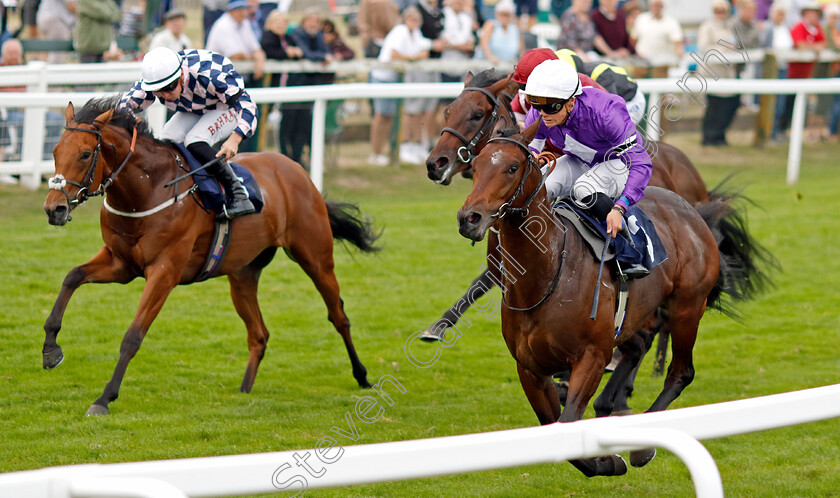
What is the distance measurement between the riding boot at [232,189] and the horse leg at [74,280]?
0.63 meters

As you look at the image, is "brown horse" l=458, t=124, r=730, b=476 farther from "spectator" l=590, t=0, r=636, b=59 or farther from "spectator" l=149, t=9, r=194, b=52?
"spectator" l=590, t=0, r=636, b=59

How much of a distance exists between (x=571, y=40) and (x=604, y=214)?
26.6 feet

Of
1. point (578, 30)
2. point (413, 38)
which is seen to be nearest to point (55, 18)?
point (413, 38)

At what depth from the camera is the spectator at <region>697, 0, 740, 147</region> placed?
493 inches

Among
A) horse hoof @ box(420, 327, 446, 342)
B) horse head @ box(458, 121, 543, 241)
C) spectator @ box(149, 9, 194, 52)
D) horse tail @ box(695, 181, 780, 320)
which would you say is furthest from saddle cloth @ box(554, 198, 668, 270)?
spectator @ box(149, 9, 194, 52)

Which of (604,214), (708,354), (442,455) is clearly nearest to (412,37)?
(708,354)

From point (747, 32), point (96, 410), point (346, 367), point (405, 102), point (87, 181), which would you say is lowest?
point (346, 367)

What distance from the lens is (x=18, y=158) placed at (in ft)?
28.5

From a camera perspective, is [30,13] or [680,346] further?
[30,13]

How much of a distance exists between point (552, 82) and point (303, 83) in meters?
7.06

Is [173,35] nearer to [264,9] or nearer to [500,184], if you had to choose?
[264,9]

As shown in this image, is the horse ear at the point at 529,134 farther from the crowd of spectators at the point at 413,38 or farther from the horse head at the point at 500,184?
the crowd of spectators at the point at 413,38

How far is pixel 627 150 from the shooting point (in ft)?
14.3

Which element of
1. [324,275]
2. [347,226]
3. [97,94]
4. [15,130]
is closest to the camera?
[324,275]
